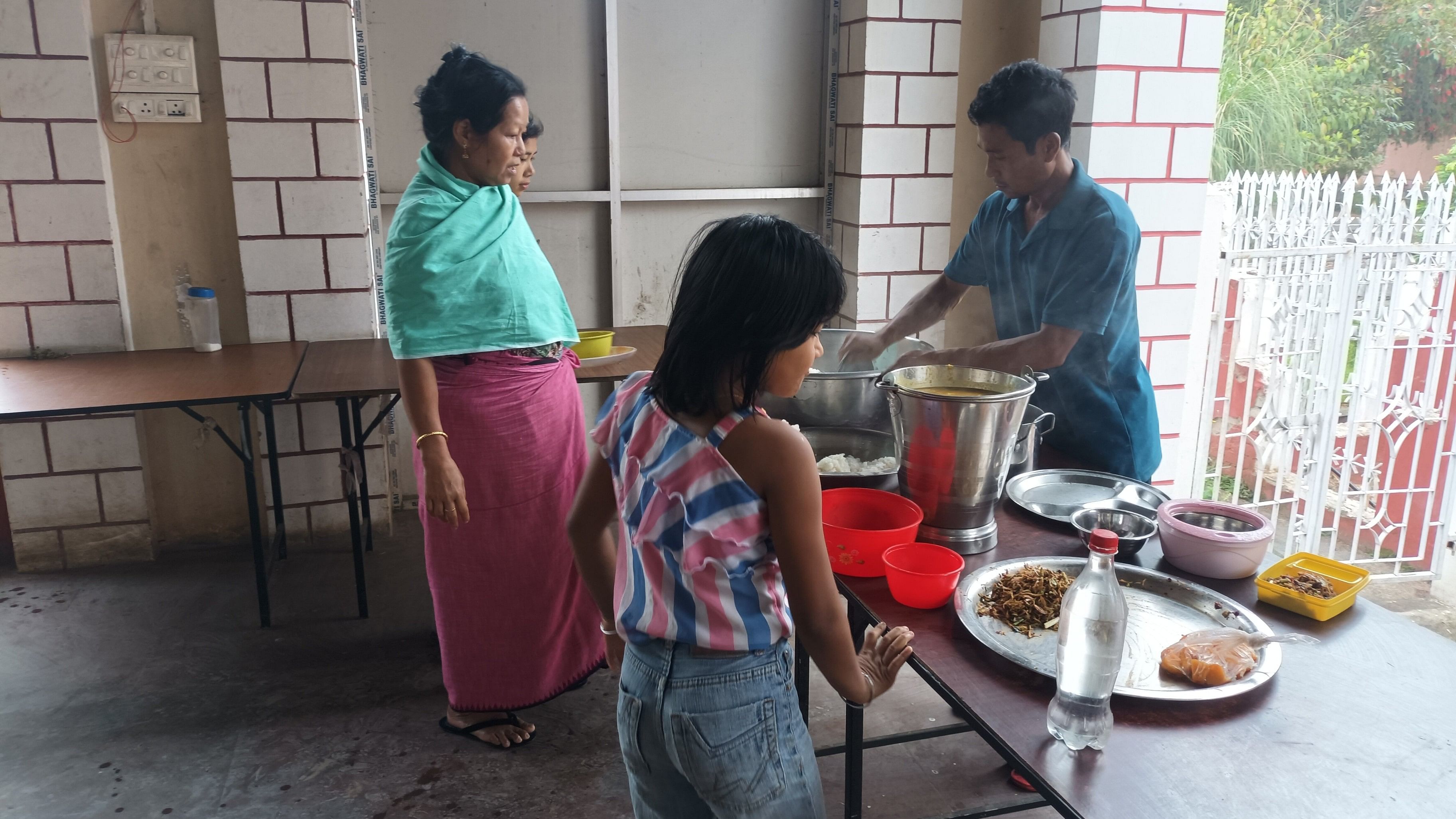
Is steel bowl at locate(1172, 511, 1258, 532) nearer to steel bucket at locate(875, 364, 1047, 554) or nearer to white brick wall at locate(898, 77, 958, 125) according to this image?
steel bucket at locate(875, 364, 1047, 554)

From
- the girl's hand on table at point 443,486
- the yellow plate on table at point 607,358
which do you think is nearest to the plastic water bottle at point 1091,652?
the girl's hand on table at point 443,486

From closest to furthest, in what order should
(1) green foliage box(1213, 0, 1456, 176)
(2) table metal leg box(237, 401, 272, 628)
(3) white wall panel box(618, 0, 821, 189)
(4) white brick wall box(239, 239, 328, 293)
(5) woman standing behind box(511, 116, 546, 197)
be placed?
(5) woman standing behind box(511, 116, 546, 197) → (2) table metal leg box(237, 401, 272, 628) → (4) white brick wall box(239, 239, 328, 293) → (3) white wall panel box(618, 0, 821, 189) → (1) green foliage box(1213, 0, 1456, 176)

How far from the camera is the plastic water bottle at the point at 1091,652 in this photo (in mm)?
1165

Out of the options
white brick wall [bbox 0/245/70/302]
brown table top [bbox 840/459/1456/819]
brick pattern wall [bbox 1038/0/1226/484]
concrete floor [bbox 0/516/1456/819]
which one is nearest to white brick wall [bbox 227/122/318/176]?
white brick wall [bbox 0/245/70/302]

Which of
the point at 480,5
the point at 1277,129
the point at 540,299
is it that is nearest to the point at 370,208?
the point at 480,5

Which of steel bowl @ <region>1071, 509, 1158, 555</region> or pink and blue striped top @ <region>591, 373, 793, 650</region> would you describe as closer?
pink and blue striped top @ <region>591, 373, 793, 650</region>

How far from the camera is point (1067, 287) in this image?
7.22 ft

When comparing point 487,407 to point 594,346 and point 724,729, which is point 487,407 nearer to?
point 594,346

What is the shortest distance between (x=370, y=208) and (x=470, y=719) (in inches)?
78.9

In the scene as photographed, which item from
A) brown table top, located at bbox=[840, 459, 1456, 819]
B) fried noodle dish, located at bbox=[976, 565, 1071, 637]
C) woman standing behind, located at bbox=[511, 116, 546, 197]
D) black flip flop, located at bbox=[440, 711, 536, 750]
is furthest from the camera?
black flip flop, located at bbox=[440, 711, 536, 750]

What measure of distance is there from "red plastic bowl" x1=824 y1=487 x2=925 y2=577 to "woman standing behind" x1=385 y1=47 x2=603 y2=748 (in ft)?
3.05

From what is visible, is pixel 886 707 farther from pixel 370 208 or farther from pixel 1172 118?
pixel 370 208

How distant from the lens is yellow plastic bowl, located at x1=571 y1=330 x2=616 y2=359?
3121 millimetres

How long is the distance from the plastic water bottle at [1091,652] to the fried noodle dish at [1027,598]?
245 mm
